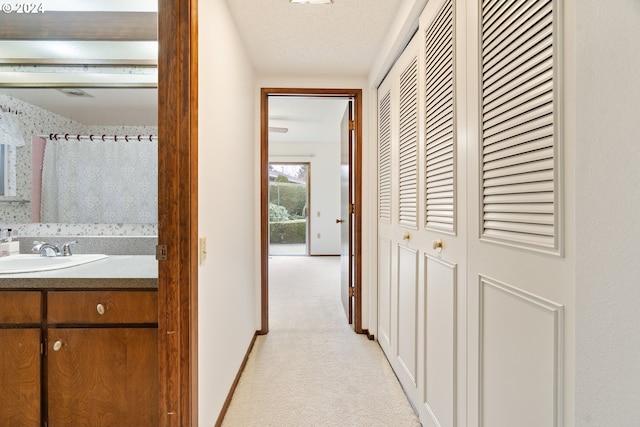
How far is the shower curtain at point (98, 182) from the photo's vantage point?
2086mm

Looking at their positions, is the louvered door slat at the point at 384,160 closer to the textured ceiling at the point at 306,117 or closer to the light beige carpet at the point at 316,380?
the textured ceiling at the point at 306,117

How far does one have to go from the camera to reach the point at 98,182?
209cm

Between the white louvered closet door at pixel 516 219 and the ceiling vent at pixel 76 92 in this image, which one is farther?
the ceiling vent at pixel 76 92

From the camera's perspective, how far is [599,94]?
656mm

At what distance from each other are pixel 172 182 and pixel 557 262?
1218 millimetres

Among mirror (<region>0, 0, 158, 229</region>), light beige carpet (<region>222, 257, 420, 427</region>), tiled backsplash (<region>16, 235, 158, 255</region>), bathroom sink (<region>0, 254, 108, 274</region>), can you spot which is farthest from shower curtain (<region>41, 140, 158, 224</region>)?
light beige carpet (<region>222, 257, 420, 427</region>)

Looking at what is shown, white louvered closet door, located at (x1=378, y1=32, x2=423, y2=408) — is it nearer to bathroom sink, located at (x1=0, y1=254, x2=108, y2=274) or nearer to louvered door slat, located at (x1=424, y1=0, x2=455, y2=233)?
louvered door slat, located at (x1=424, y1=0, x2=455, y2=233)

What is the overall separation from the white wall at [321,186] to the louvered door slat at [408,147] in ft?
17.4

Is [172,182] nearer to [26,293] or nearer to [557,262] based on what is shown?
[26,293]

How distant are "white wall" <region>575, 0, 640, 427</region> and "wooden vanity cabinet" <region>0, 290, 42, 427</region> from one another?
6.40 ft

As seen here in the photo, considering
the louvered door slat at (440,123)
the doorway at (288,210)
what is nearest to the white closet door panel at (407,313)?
the louvered door slat at (440,123)

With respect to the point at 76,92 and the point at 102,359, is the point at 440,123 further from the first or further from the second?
the point at 76,92

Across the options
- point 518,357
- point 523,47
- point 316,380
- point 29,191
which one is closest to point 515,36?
point 523,47

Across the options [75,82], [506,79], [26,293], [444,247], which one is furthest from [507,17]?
[75,82]
